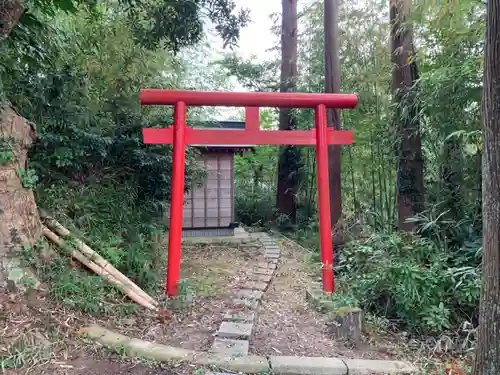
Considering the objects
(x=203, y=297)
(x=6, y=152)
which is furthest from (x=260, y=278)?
(x=6, y=152)

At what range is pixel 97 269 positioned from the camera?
3.29 meters

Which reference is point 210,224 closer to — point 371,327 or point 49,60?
point 49,60

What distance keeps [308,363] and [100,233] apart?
242 centimetres

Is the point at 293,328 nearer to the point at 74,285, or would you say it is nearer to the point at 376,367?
the point at 376,367

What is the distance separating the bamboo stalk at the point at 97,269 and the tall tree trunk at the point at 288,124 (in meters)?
6.24

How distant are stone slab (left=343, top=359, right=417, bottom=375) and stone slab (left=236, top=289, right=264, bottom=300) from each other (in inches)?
58.5

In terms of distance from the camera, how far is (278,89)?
9.52 m

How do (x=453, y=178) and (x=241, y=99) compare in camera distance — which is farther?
(x=453, y=178)

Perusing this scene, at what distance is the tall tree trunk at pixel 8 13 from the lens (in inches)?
109

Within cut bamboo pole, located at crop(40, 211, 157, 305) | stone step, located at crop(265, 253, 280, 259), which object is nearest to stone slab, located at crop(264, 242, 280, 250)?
stone step, located at crop(265, 253, 280, 259)

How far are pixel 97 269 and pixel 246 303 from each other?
4.68ft

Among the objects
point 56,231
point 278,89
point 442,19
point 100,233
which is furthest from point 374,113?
point 56,231

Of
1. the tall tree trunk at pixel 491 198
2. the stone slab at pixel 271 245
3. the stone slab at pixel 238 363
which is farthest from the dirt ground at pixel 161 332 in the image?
the stone slab at pixel 271 245

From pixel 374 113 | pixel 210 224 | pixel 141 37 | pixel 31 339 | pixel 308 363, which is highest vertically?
pixel 141 37
